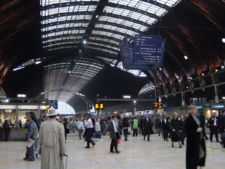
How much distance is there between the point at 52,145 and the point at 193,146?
325cm

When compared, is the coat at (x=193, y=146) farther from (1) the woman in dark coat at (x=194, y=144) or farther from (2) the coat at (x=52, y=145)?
(2) the coat at (x=52, y=145)

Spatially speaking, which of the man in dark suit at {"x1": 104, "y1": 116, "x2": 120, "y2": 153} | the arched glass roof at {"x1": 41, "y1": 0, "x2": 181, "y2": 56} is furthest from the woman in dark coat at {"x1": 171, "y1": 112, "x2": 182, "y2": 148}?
the arched glass roof at {"x1": 41, "y1": 0, "x2": 181, "y2": 56}

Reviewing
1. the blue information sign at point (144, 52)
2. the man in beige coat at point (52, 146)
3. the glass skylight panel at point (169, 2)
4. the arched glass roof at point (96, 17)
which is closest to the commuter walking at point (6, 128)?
the blue information sign at point (144, 52)

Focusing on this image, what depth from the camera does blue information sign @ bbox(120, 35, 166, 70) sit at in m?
20.8

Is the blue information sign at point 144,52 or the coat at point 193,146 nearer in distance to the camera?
the coat at point 193,146

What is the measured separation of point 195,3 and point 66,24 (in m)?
18.2

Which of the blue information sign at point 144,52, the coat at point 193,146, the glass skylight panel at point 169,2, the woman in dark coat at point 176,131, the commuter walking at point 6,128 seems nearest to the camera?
the coat at point 193,146

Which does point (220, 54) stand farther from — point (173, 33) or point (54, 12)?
point (54, 12)

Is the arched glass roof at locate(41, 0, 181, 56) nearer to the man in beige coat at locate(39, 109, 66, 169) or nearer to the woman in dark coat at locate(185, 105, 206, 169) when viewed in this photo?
the woman in dark coat at locate(185, 105, 206, 169)

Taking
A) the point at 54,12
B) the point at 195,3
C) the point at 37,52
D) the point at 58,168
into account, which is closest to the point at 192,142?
the point at 58,168

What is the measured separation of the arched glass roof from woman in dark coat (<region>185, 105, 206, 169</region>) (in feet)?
90.3

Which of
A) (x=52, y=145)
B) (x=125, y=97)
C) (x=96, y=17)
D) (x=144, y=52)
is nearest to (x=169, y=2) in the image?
(x=96, y=17)

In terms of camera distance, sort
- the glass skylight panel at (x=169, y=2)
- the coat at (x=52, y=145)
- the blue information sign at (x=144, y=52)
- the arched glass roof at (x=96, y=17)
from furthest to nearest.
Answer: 1. the arched glass roof at (x=96, y=17)
2. the glass skylight panel at (x=169, y=2)
3. the blue information sign at (x=144, y=52)
4. the coat at (x=52, y=145)

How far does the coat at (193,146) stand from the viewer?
729 centimetres
